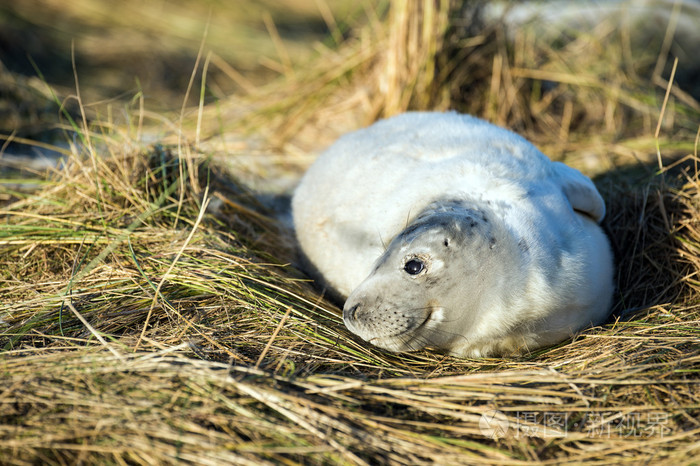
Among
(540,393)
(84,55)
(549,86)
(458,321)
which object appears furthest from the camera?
(84,55)

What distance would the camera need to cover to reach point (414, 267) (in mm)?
2355

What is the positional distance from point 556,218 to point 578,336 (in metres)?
0.52

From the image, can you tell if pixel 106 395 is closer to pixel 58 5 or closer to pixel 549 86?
pixel 549 86

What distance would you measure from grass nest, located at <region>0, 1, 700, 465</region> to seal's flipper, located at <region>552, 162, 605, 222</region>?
0.37m

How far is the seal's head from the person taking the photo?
2314mm

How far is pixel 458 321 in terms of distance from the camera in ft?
7.72

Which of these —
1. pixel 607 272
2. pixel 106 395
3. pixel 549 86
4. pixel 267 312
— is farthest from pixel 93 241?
pixel 549 86

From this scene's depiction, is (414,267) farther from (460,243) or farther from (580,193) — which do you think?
(580,193)

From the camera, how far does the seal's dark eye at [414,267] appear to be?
2346 millimetres
